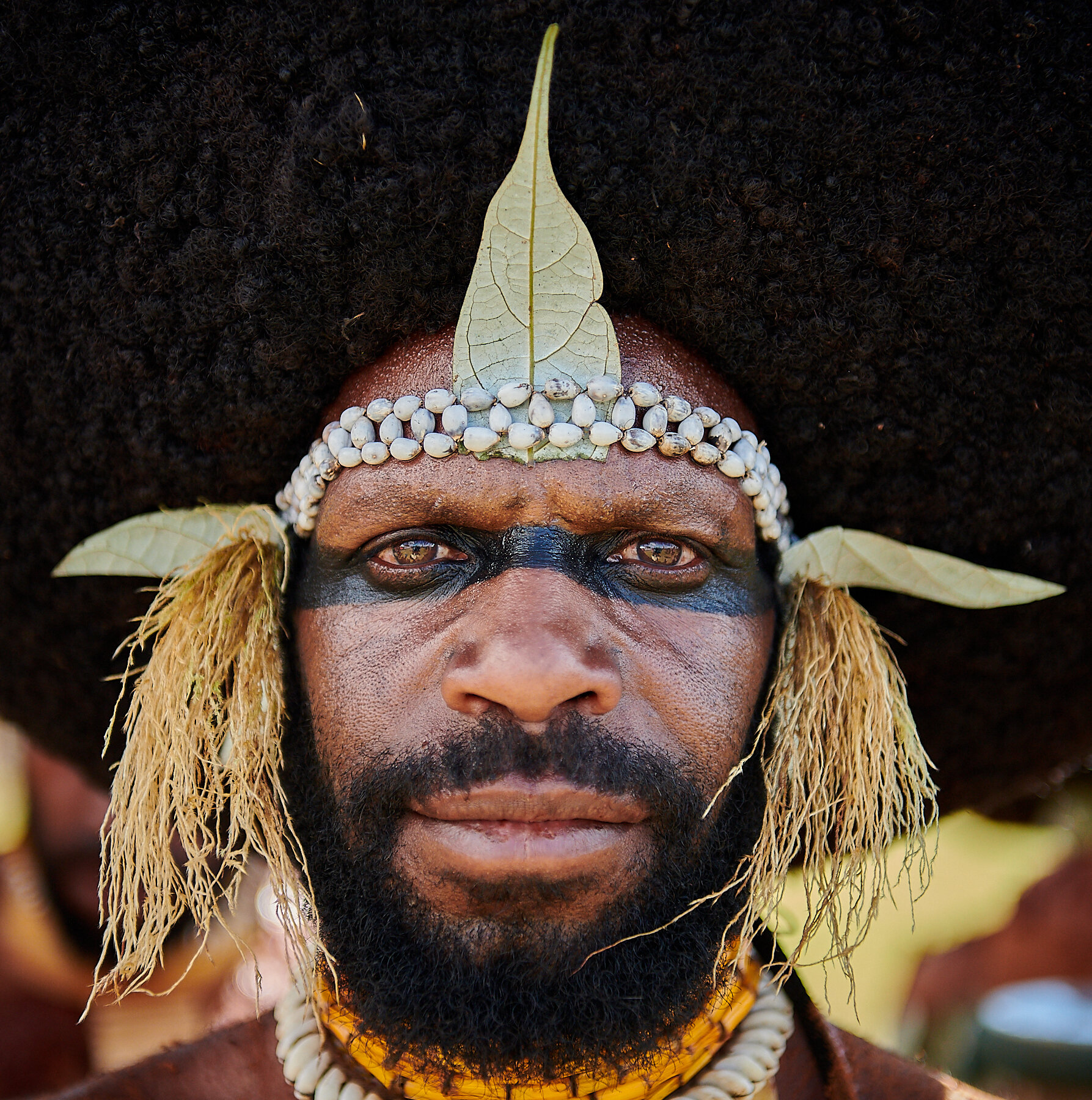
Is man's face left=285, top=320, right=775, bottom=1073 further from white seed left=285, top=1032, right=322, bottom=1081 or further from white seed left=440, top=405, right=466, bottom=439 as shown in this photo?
white seed left=285, top=1032, right=322, bottom=1081

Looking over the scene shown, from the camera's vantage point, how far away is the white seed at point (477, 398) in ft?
5.97

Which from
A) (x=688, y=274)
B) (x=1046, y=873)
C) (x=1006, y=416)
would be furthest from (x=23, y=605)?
(x=1046, y=873)

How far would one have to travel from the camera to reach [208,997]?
3.63 meters

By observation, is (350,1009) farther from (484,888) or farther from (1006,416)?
(1006,416)

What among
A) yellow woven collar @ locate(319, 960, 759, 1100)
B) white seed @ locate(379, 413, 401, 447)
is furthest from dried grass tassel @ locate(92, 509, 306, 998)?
white seed @ locate(379, 413, 401, 447)

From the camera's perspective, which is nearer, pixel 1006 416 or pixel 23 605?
pixel 1006 416

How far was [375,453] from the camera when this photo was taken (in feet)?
6.21

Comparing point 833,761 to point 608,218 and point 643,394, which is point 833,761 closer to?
point 643,394

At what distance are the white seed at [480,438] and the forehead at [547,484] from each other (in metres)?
0.04

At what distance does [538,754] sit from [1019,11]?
1.46 m

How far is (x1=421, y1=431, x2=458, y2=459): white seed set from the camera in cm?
183

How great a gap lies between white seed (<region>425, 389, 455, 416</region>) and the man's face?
0.16ft

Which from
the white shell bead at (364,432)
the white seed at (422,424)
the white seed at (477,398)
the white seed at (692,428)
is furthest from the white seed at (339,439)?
the white seed at (692,428)

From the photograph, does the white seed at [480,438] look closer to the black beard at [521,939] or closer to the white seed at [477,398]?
the white seed at [477,398]
